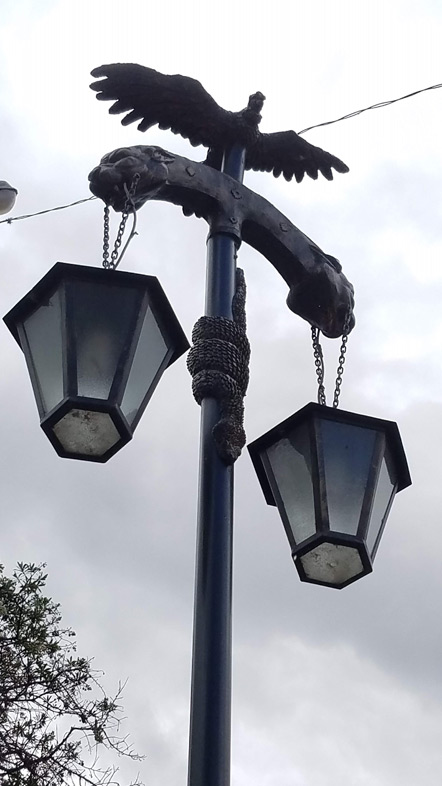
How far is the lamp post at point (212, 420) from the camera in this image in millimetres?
3072

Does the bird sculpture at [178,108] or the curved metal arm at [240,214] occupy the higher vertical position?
the bird sculpture at [178,108]

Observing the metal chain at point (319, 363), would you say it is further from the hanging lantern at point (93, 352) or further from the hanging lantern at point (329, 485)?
the hanging lantern at point (93, 352)

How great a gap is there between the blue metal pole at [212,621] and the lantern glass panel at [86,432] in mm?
360

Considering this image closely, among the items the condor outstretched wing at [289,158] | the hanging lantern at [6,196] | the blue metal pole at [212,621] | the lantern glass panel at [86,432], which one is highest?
the hanging lantern at [6,196]

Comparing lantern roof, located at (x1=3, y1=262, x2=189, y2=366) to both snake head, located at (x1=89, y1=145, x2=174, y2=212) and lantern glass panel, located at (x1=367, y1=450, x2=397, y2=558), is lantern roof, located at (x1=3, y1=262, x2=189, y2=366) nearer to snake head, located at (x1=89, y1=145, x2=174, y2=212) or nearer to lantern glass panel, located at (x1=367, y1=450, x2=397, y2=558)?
snake head, located at (x1=89, y1=145, x2=174, y2=212)

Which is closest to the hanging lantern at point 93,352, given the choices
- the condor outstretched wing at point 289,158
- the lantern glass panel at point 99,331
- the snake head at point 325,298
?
the lantern glass panel at point 99,331

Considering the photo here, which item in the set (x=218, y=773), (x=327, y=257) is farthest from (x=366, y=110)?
(x=218, y=773)

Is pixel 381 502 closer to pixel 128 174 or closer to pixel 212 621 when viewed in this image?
pixel 212 621

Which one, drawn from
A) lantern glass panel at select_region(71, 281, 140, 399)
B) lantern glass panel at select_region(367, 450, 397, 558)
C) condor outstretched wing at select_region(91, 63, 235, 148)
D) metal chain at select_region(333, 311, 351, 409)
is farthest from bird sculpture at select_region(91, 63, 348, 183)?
lantern glass panel at select_region(367, 450, 397, 558)

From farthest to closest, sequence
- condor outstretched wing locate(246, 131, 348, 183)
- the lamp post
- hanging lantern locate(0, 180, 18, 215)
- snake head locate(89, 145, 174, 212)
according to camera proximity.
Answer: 1. hanging lantern locate(0, 180, 18, 215)
2. condor outstretched wing locate(246, 131, 348, 183)
3. snake head locate(89, 145, 174, 212)
4. the lamp post

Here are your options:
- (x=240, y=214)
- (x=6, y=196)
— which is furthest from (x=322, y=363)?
(x=6, y=196)

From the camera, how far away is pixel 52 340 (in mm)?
3221

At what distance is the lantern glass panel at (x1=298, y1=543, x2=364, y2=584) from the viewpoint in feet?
10.8

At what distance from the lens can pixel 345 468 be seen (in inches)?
133
